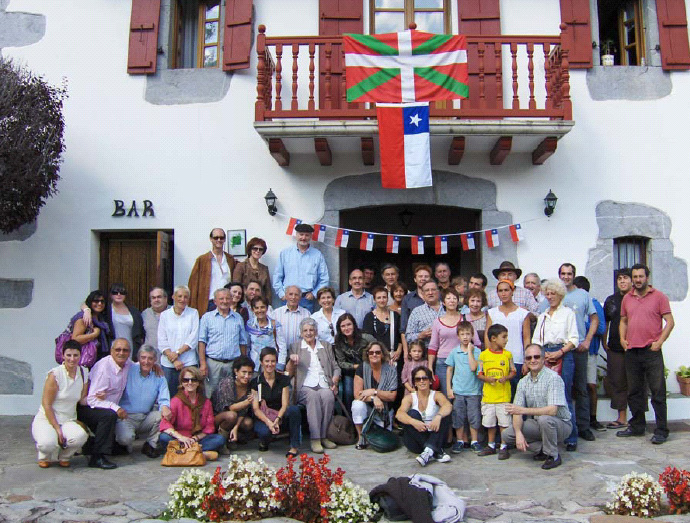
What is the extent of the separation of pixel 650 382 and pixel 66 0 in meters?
7.51

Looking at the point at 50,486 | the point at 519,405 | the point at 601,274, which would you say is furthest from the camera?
the point at 601,274

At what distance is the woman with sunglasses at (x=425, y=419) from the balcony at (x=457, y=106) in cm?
270

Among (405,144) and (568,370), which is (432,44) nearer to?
(405,144)

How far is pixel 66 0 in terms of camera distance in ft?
27.1

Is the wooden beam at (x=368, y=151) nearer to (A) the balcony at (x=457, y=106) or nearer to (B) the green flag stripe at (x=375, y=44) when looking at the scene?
(A) the balcony at (x=457, y=106)

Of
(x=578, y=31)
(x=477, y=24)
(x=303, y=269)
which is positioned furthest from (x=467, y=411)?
(x=578, y=31)

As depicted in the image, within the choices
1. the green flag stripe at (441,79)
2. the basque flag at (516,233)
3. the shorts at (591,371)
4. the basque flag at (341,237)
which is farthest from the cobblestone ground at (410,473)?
the green flag stripe at (441,79)

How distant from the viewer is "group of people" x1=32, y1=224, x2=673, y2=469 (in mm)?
5730

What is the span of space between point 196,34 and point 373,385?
16.0 feet

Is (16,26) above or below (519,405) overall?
above

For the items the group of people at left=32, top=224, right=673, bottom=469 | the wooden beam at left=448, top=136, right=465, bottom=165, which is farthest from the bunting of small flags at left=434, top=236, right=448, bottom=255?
the group of people at left=32, top=224, right=673, bottom=469

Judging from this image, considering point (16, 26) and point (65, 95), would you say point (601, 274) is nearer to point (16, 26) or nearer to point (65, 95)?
point (65, 95)

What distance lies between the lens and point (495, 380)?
584 centimetres

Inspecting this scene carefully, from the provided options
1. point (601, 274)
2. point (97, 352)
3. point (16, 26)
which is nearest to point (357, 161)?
point (601, 274)
